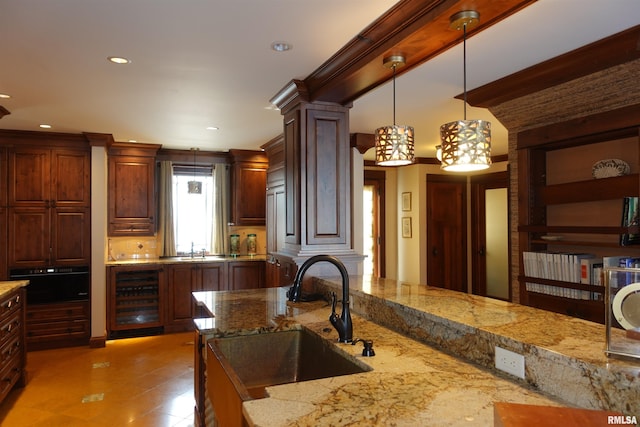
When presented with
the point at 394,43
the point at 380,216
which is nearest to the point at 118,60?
the point at 394,43

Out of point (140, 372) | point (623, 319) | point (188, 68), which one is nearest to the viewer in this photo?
point (623, 319)

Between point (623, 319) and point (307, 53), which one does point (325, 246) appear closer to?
point (307, 53)

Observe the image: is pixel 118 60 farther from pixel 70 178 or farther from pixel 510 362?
pixel 70 178

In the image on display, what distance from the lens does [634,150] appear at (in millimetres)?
3119

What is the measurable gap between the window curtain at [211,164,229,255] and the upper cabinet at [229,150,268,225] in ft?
0.55

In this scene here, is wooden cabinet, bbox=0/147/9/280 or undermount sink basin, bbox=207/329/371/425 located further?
wooden cabinet, bbox=0/147/9/280

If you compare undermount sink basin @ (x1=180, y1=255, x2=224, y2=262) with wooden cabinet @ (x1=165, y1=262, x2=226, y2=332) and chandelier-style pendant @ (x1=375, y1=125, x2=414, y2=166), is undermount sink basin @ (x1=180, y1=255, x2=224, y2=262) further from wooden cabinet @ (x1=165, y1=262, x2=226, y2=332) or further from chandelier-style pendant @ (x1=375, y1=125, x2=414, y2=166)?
chandelier-style pendant @ (x1=375, y1=125, x2=414, y2=166)

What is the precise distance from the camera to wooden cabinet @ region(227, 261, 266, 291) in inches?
235

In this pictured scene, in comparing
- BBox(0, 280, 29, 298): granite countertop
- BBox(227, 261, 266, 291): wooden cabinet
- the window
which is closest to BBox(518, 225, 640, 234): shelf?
BBox(227, 261, 266, 291): wooden cabinet

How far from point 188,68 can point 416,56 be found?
4.89 feet

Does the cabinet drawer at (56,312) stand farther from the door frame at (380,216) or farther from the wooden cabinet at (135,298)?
the door frame at (380,216)

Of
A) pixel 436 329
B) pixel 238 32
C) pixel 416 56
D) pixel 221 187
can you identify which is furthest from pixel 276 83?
pixel 221 187

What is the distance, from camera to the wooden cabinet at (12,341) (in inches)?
134

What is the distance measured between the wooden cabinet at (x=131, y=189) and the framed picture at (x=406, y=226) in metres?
3.95
